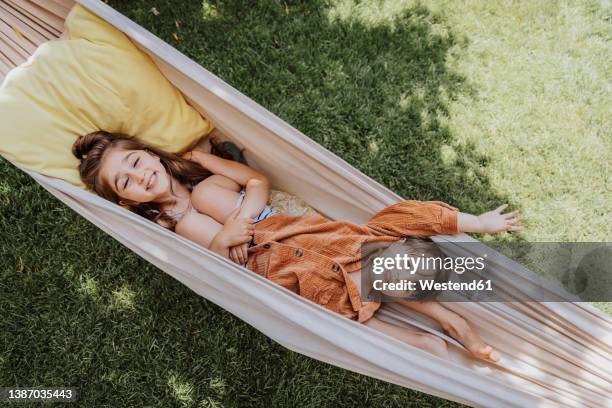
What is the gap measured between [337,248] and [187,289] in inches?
37.2

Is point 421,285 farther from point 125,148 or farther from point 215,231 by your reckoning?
point 125,148

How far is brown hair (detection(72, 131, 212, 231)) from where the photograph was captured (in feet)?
7.42

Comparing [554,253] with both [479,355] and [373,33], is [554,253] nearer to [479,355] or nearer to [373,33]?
[479,355]

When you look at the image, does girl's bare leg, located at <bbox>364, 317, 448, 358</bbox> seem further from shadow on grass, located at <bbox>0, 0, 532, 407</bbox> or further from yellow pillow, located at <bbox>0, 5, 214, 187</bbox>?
yellow pillow, located at <bbox>0, 5, 214, 187</bbox>

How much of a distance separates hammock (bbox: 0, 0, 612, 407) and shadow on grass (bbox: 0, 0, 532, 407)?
0.55 meters

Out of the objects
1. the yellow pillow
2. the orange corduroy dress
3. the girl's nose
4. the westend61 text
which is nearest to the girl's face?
the girl's nose

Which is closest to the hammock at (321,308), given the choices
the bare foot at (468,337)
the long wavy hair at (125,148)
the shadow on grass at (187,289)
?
the bare foot at (468,337)

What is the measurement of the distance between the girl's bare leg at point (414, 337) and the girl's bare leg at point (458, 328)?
0.07m

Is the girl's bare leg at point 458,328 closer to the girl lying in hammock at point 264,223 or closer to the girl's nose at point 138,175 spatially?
the girl lying in hammock at point 264,223

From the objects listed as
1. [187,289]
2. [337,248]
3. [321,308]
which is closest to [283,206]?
[337,248]

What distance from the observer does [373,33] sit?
321 cm

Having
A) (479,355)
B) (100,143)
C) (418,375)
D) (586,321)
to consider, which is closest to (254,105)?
(100,143)

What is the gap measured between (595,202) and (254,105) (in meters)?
1.97

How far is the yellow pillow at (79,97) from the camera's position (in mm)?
2238
